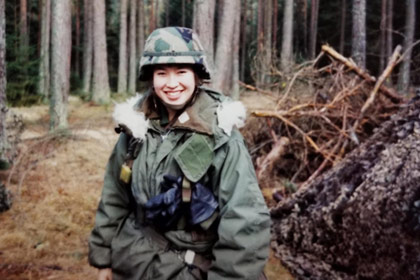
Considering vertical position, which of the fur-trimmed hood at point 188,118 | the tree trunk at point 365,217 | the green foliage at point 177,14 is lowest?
the tree trunk at point 365,217

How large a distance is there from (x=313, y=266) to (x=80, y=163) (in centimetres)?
574

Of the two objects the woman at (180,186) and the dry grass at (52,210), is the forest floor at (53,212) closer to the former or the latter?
the dry grass at (52,210)

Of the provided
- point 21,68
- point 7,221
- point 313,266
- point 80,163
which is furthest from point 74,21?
point 313,266

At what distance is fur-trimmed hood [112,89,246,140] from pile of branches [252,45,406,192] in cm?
438

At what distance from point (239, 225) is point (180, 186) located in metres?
0.37

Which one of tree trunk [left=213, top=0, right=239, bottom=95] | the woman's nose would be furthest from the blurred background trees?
the woman's nose

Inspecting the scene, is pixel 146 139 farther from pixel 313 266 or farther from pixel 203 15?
pixel 203 15

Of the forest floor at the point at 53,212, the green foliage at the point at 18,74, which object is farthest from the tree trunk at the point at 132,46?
the forest floor at the point at 53,212

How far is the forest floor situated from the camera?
420 cm

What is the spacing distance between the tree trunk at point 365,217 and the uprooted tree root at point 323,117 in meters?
1.76

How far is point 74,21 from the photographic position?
3031 centimetres

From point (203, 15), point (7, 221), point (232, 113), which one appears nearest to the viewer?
point (232, 113)

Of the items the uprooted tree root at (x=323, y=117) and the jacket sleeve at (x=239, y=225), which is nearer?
the jacket sleeve at (x=239, y=225)

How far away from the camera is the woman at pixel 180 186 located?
1876 millimetres
